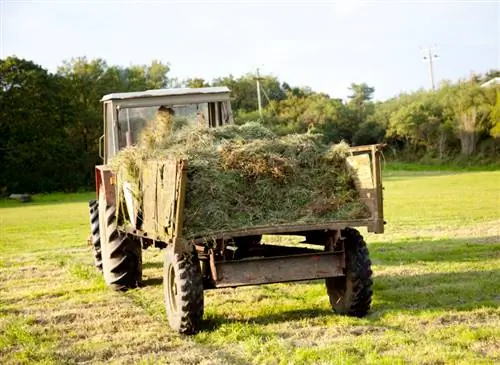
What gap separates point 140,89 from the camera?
2549 inches

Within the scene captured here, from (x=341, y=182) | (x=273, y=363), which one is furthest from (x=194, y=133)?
(x=273, y=363)

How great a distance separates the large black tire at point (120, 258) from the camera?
33.3 ft

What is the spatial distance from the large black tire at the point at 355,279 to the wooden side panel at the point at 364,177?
1.50 feet

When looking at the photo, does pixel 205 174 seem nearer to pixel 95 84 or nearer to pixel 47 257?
pixel 47 257

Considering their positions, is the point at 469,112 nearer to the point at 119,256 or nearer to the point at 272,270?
the point at 119,256

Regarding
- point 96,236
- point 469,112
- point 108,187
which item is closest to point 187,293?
point 108,187

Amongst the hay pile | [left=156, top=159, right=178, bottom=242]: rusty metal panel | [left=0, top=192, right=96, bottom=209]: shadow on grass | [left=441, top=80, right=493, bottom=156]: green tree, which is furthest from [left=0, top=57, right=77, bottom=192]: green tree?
[left=156, top=159, right=178, bottom=242]: rusty metal panel

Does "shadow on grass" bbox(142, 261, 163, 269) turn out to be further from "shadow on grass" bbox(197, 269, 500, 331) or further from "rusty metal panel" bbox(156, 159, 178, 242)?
"rusty metal panel" bbox(156, 159, 178, 242)

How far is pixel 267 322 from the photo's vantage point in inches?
308

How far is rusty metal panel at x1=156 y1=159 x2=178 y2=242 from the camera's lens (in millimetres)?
7141

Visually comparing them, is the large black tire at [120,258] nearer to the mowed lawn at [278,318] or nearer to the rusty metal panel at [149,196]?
the mowed lawn at [278,318]

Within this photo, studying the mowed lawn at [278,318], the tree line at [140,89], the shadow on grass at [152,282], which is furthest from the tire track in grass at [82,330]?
the tree line at [140,89]

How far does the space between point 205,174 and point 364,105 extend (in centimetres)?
6999

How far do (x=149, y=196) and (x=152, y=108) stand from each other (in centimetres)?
345
